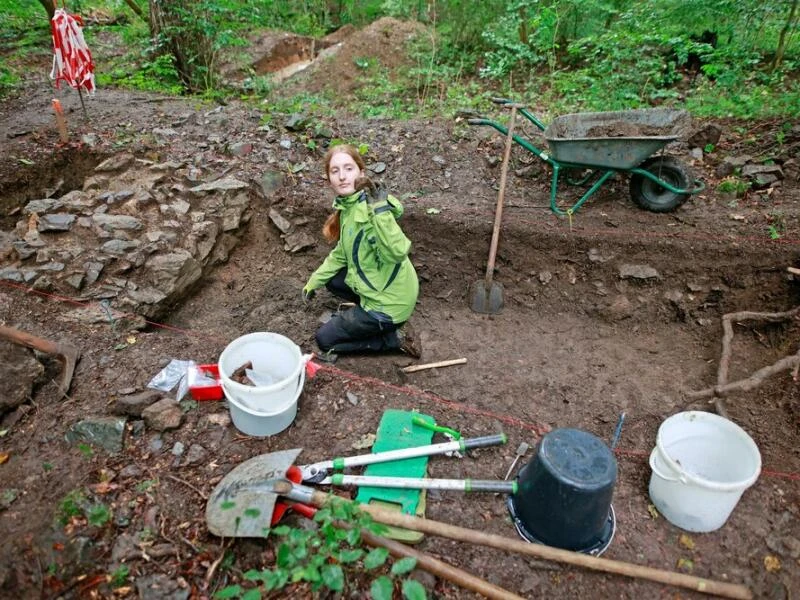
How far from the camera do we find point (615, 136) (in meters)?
4.18

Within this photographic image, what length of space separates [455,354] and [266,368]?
1.67 metres

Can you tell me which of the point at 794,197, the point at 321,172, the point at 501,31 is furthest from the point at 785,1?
the point at 321,172

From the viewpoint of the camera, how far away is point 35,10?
9.44 meters

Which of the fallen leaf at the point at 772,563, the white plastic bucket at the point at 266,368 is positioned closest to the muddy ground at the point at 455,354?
the fallen leaf at the point at 772,563

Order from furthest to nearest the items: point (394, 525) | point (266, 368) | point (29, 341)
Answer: point (266, 368) < point (29, 341) < point (394, 525)

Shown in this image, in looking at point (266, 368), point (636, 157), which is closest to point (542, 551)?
point (266, 368)

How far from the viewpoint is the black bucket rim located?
6.93 feet

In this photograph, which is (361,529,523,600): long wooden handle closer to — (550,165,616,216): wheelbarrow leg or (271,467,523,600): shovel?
(271,467,523,600): shovel

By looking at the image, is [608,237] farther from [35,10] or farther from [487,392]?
[35,10]

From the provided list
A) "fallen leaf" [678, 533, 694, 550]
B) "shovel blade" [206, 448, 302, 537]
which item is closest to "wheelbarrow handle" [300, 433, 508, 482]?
"shovel blade" [206, 448, 302, 537]

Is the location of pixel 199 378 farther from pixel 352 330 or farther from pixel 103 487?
pixel 352 330

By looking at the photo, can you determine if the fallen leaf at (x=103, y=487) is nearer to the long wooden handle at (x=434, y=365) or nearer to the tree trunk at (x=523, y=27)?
the long wooden handle at (x=434, y=365)

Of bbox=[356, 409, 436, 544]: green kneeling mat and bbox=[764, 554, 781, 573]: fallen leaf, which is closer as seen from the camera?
bbox=[764, 554, 781, 573]: fallen leaf

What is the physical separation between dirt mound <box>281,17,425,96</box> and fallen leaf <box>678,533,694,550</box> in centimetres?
799
